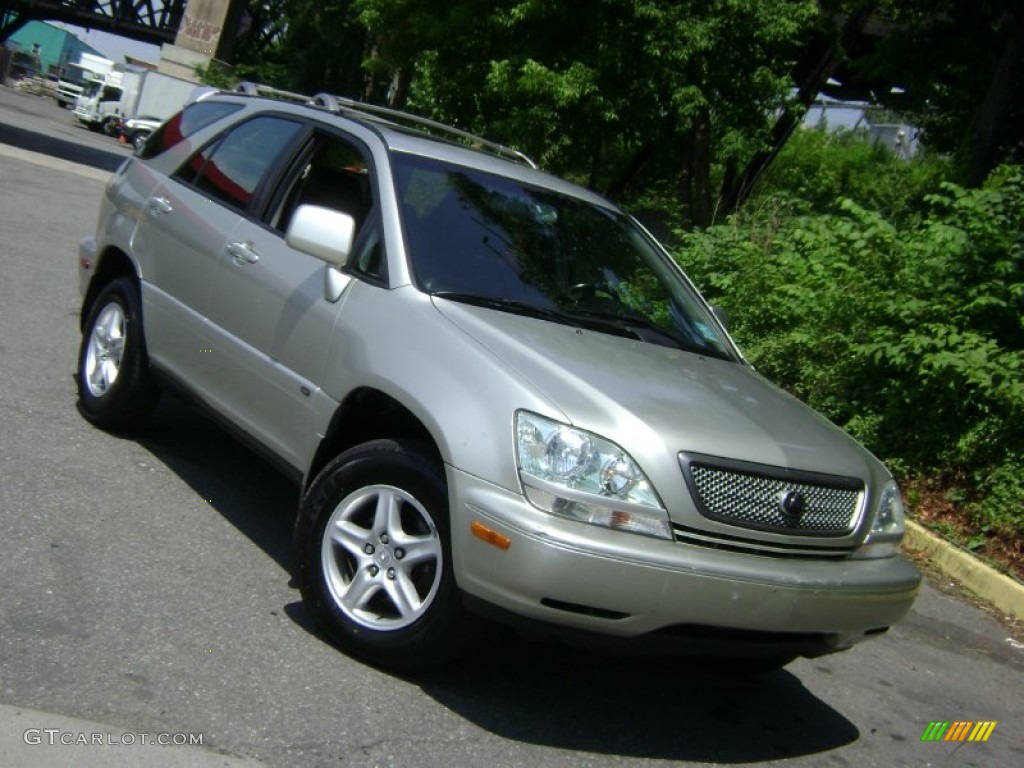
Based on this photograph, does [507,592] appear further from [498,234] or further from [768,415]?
[498,234]

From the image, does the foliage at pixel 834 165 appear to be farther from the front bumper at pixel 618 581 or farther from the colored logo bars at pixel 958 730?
the front bumper at pixel 618 581

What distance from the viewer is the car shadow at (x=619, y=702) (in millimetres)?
4258

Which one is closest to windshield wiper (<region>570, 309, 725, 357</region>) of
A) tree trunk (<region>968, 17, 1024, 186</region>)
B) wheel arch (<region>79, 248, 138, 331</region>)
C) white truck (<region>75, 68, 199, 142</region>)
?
wheel arch (<region>79, 248, 138, 331</region>)

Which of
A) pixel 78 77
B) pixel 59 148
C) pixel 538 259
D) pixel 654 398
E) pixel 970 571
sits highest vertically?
pixel 538 259

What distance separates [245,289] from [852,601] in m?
2.79

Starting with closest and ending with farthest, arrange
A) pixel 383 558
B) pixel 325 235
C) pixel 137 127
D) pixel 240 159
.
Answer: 1. pixel 383 558
2. pixel 325 235
3. pixel 240 159
4. pixel 137 127

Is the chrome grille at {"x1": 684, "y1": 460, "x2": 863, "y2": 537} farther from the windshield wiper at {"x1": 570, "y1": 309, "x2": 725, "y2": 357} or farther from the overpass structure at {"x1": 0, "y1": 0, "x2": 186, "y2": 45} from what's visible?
the overpass structure at {"x1": 0, "y1": 0, "x2": 186, "y2": 45}

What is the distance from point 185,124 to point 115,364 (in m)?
1.37

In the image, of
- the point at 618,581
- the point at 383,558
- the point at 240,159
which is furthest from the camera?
the point at 240,159

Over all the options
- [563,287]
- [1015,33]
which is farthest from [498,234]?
[1015,33]

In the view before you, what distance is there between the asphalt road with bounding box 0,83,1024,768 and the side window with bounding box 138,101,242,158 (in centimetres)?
147

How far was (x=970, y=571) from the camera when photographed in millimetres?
7391

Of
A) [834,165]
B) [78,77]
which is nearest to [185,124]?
[834,165]

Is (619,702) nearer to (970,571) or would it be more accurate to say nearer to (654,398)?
(654,398)
